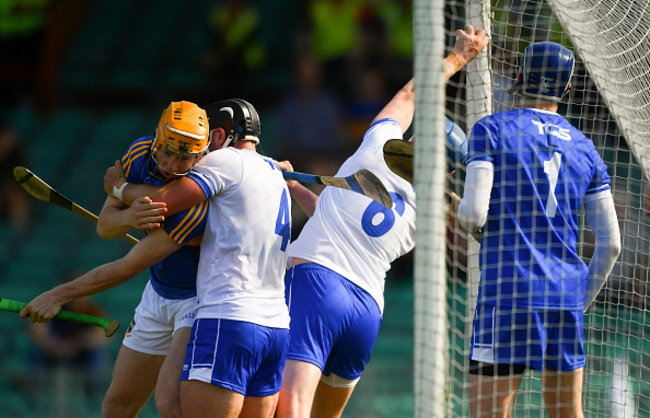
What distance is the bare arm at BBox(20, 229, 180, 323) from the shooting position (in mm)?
3500

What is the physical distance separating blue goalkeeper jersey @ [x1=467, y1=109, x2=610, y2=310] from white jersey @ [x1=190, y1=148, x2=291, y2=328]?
0.88 m

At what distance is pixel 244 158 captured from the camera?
3.58 meters

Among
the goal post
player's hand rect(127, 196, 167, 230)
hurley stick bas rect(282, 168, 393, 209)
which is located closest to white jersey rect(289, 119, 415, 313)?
hurley stick bas rect(282, 168, 393, 209)

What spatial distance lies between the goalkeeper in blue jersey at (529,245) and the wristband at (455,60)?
1.84ft

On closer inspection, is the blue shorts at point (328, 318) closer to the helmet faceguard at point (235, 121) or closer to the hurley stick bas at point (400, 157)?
the hurley stick bas at point (400, 157)

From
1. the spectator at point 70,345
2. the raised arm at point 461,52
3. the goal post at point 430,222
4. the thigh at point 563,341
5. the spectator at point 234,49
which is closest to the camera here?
the goal post at point 430,222

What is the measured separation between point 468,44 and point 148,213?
6.04 feet

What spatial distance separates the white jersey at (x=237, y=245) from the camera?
3471 millimetres

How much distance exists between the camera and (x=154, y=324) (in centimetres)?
396

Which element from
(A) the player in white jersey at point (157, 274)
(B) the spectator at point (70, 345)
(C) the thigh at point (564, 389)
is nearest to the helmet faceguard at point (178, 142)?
(A) the player in white jersey at point (157, 274)

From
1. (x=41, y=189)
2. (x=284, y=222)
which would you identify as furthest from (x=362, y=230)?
(x=41, y=189)

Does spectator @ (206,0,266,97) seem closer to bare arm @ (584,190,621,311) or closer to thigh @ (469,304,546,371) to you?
bare arm @ (584,190,621,311)

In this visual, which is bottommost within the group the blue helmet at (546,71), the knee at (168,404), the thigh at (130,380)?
the knee at (168,404)

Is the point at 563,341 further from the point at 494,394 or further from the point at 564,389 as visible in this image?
the point at 494,394
